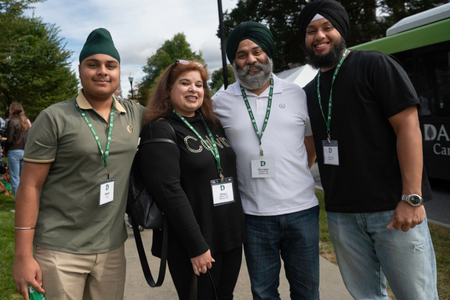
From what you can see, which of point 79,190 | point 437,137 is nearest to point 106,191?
point 79,190

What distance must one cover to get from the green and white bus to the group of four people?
5.66 m

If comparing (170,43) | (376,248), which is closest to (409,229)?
(376,248)

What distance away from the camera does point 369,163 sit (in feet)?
6.69

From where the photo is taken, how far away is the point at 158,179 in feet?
6.51

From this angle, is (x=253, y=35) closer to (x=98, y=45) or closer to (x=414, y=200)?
(x=98, y=45)

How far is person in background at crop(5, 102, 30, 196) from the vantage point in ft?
23.6

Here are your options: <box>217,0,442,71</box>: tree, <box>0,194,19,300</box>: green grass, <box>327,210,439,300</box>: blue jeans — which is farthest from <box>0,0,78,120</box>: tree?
<box>327,210,439,300</box>: blue jeans

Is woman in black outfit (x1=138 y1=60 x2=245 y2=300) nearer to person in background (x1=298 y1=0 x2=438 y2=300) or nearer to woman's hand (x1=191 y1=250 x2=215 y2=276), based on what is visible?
woman's hand (x1=191 y1=250 x2=215 y2=276)

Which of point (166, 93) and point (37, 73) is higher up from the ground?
point (37, 73)

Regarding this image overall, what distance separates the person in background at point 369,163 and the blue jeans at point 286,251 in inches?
7.1

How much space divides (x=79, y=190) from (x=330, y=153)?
5.12ft

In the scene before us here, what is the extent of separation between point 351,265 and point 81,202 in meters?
1.77

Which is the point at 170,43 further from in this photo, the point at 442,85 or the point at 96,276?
the point at 96,276

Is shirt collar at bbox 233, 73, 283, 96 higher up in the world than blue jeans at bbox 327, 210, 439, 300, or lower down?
higher up
